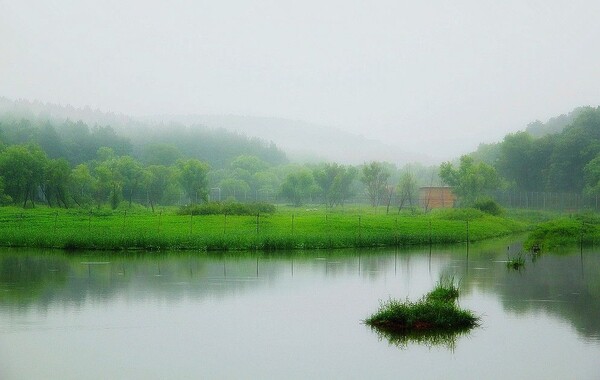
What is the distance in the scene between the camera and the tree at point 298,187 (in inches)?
4067

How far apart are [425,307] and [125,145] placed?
120 metres

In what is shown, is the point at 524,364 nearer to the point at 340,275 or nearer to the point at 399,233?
the point at 340,275

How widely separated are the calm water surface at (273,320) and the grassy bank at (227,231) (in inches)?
230

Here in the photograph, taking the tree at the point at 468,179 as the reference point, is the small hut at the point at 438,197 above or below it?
below

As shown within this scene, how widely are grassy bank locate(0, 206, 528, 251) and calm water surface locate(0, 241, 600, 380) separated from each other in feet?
19.2

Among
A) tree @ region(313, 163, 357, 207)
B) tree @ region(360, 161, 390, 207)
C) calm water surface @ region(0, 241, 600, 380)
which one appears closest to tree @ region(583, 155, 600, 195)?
tree @ region(360, 161, 390, 207)

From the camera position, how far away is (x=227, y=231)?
44.2 metres

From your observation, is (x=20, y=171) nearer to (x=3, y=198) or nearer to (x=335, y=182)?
(x=3, y=198)

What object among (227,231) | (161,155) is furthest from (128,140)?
(227,231)

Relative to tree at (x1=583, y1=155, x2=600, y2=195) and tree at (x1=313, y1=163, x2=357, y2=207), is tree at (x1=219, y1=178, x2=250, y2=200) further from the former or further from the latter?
tree at (x1=583, y1=155, x2=600, y2=195)

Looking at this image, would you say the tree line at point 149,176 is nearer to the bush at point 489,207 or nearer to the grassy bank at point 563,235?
the bush at point 489,207

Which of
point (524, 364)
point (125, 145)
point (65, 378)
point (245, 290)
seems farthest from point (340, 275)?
point (125, 145)

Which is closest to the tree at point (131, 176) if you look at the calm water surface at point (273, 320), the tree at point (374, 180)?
the tree at point (374, 180)

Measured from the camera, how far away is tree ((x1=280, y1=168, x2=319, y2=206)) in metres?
103
